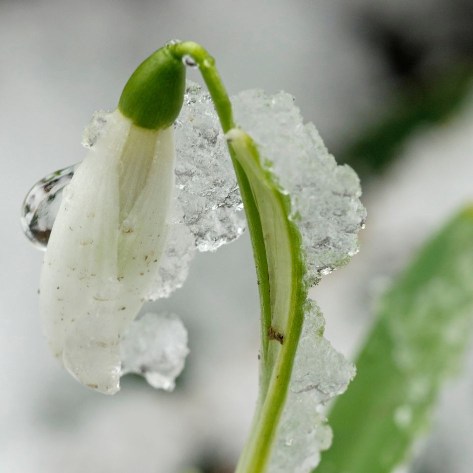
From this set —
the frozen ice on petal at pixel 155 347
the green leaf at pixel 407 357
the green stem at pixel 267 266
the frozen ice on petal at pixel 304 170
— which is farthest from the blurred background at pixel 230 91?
the frozen ice on petal at pixel 304 170

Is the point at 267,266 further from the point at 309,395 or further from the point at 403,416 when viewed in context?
the point at 403,416

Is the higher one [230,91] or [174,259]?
[230,91]

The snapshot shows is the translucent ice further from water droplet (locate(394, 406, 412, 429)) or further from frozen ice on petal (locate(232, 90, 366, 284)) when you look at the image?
water droplet (locate(394, 406, 412, 429))

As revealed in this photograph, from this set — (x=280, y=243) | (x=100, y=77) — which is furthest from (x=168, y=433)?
(x=280, y=243)

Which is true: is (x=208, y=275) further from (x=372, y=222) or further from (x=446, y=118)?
(x=446, y=118)

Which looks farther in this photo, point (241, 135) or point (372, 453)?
point (372, 453)

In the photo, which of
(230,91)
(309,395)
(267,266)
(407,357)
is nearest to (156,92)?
(267,266)
